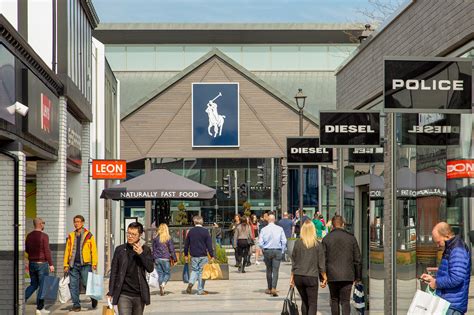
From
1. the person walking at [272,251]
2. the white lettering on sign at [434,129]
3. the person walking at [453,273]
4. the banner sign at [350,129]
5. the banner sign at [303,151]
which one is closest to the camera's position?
the person walking at [453,273]

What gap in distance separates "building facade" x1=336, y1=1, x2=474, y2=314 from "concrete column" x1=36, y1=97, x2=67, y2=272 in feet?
19.2

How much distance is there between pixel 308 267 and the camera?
14773 mm

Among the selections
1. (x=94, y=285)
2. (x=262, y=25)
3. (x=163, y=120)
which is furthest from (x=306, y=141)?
(x=262, y=25)

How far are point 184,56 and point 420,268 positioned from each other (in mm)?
65882

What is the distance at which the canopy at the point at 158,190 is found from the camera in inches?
1053

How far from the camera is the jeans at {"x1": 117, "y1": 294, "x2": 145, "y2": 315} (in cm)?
1186

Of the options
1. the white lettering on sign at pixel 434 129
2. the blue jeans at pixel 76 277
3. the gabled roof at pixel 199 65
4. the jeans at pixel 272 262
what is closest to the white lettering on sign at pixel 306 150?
the jeans at pixel 272 262

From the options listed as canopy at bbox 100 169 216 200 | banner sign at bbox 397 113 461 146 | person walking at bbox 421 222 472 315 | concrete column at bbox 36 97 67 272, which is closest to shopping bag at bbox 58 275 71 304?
concrete column at bbox 36 97 67 272

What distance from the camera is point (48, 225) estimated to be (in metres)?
21.0

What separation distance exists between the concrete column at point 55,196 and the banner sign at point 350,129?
284 inches

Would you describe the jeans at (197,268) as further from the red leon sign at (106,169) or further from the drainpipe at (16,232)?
the drainpipe at (16,232)

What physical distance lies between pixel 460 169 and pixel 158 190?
1750 centimetres

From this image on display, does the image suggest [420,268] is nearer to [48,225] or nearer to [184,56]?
[48,225]

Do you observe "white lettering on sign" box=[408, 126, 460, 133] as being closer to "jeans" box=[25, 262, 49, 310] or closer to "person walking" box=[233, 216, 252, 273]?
"jeans" box=[25, 262, 49, 310]
